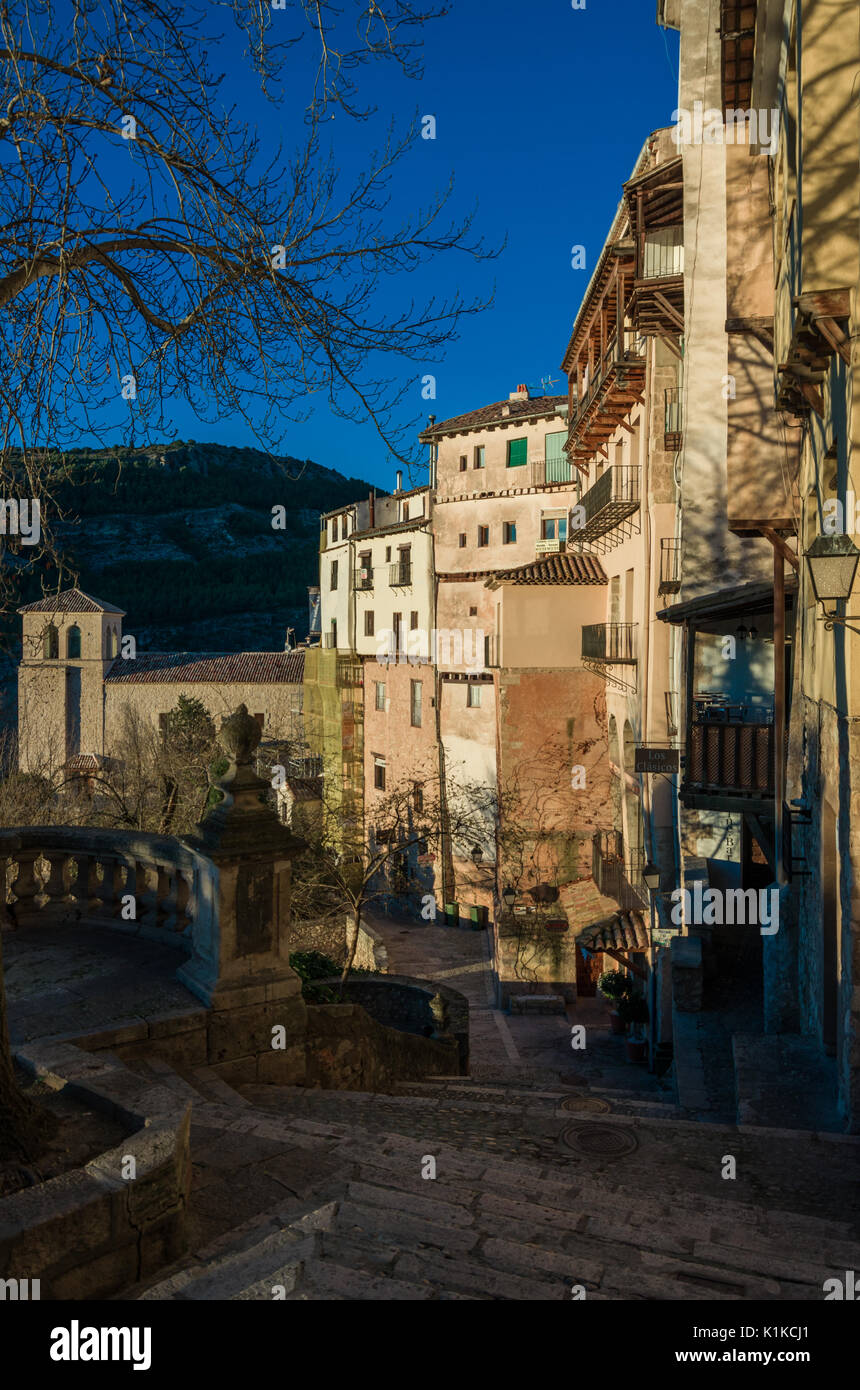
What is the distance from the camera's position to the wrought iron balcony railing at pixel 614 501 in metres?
22.1

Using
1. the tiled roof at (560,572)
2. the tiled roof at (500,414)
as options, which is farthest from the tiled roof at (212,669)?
the tiled roof at (560,572)

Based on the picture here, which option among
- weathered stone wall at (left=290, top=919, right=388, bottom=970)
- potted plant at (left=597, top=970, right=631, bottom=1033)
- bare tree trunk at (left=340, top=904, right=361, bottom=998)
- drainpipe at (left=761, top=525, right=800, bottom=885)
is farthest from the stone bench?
drainpipe at (left=761, top=525, right=800, bottom=885)

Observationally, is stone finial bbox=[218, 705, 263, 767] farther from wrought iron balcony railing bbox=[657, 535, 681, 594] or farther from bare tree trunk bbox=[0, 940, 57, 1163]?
wrought iron balcony railing bbox=[657, 535, 681, 594]

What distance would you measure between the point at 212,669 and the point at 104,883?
53575mm

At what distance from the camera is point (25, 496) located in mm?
6531

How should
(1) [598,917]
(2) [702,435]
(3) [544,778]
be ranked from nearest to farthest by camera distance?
(2) [702,435] < (1) [598,917] < (3) [544,778]

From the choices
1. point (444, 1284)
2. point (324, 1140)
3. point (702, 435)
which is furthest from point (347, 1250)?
point (702, 435)

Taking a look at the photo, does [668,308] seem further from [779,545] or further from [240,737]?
[240,737]

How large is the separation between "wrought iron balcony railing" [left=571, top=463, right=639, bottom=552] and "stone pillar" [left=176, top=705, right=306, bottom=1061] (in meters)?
16.2

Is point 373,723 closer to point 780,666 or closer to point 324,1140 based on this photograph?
point 780,666

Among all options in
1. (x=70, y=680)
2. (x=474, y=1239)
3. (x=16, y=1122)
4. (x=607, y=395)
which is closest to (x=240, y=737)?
(x=16, y=1122)

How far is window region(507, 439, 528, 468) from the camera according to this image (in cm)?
3675

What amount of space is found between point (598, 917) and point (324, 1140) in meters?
22.1

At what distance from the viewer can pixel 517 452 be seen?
3697cm
